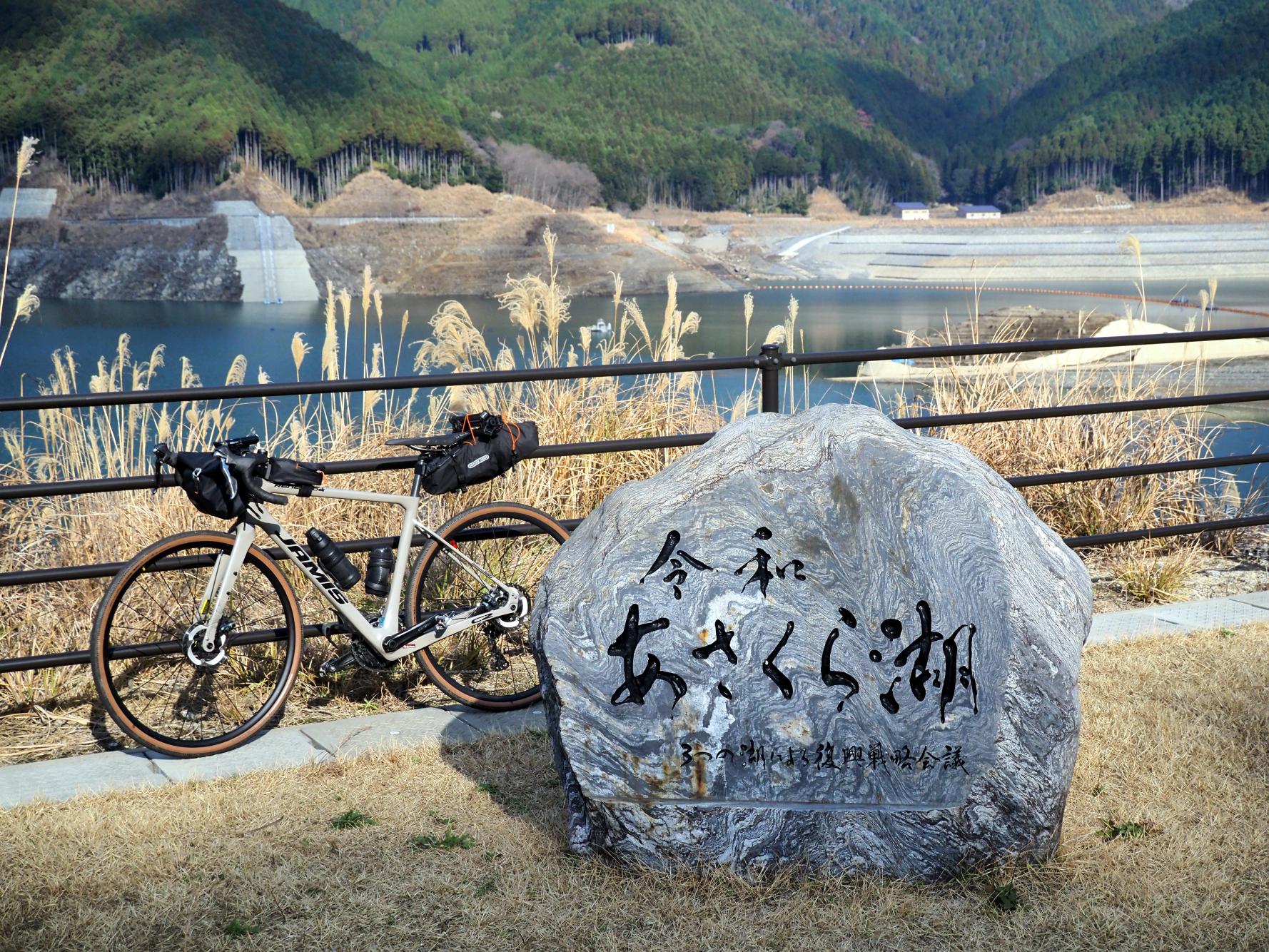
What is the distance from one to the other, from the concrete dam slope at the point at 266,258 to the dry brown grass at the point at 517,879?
56.2 metres

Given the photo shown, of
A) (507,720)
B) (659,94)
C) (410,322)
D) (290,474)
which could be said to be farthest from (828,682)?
(659,94)

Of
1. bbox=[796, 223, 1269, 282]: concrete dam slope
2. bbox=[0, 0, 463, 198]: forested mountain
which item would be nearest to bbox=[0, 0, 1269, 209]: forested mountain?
bbox=[0, 0, 463, 198]: forested mountain

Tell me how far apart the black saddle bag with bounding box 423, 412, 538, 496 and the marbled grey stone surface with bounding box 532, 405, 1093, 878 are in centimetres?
118

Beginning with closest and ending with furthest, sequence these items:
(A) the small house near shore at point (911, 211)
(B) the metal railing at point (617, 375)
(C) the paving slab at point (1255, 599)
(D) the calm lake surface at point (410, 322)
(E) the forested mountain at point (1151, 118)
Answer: (B) the metal railing at point (617, 375) → (C) the paving slab at point (1255, 599) → (D) the calm lake surface at point (410, 322) → (A) the small house near shore at point (911, 211) → (E) the forested mountain at point (1151, 118)

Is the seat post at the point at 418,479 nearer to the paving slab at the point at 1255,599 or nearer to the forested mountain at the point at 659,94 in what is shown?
the paving slab at the point at 1255,599

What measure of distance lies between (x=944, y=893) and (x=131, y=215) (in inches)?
2531

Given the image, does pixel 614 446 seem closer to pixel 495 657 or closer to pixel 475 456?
pixel 475 456

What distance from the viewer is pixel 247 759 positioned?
11.4ft

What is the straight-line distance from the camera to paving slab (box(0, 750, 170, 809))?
3.24 metres

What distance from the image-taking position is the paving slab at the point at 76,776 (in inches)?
127

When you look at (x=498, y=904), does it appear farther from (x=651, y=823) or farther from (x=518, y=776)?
(x=518, y=776)

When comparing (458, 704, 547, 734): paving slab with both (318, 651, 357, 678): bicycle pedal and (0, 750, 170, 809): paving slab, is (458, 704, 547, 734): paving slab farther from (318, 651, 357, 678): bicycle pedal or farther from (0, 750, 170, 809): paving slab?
(0, 750, 170, 809): paving slab

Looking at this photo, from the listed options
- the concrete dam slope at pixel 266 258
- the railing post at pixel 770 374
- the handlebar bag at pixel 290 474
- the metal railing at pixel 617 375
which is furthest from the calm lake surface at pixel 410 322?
the handlebar bag at pixel 290 474

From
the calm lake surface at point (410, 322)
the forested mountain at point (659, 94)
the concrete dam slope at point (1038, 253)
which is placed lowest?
the calm lake surface at point (410, 322)
